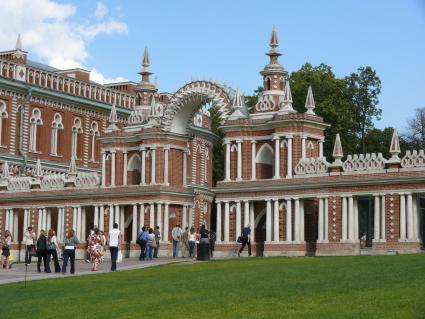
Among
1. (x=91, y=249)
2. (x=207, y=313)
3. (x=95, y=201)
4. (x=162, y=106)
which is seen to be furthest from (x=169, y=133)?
(x=207, y=313)

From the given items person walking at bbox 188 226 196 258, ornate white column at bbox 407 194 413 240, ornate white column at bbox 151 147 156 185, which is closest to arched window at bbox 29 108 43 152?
ornate white column at bbox 151 147 156 185

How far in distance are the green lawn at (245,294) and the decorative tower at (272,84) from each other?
20.8 meters

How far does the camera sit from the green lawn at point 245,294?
18547mm

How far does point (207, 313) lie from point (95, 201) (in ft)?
125

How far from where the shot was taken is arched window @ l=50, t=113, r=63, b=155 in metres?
74.3

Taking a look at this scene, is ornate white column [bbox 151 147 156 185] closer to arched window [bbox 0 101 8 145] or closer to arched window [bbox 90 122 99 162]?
arched window [bbox 0 101 8 145]

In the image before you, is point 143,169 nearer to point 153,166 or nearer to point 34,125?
point 153,166

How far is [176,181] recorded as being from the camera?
55.9m

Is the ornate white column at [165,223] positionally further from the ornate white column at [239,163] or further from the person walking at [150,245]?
the ornate white column at [239,163]

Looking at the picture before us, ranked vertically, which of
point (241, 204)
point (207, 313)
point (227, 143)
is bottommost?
point (207, 313)

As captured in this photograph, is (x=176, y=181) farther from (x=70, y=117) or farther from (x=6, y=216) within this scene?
(x=70, y=117)

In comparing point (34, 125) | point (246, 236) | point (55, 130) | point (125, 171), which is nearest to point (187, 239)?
point (125, 171)

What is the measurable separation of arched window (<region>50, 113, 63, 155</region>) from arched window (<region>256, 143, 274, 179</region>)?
2863cm

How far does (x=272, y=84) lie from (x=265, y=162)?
14.2 feet
